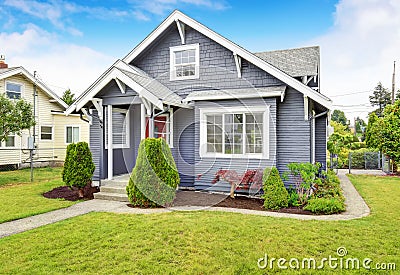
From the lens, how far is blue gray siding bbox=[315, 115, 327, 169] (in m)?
11.7

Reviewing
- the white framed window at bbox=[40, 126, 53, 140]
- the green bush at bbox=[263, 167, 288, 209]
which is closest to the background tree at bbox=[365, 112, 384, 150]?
the green bush at bbox=[263, 167, 288, 209]

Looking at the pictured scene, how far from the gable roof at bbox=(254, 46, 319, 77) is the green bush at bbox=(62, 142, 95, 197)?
679 cm

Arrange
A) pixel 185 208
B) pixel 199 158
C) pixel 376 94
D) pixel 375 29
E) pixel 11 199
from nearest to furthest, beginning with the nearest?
pixel 185 208, pixel 11 199, pixel 199 158, pixel 375 29, pixel 376 94

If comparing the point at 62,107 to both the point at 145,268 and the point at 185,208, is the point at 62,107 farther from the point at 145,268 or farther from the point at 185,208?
the point at 145,268

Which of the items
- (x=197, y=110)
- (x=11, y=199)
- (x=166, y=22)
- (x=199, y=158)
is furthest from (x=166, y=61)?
(x=11, y=199)

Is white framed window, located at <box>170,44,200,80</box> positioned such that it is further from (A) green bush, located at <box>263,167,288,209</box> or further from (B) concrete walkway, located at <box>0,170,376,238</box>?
(B) concrete walkway, located at <box>0,170,376,238</box>

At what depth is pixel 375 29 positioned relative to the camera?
16953mm

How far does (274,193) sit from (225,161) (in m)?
2.08

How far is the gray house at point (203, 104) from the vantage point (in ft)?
29.2

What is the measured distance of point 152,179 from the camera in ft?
24.3

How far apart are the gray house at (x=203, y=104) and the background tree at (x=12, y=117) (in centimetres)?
429

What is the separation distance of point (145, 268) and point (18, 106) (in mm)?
12323

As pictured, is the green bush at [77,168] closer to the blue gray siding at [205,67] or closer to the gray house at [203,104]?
the gray house at [203,104]

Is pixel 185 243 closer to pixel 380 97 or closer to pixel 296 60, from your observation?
pixel 296 60
